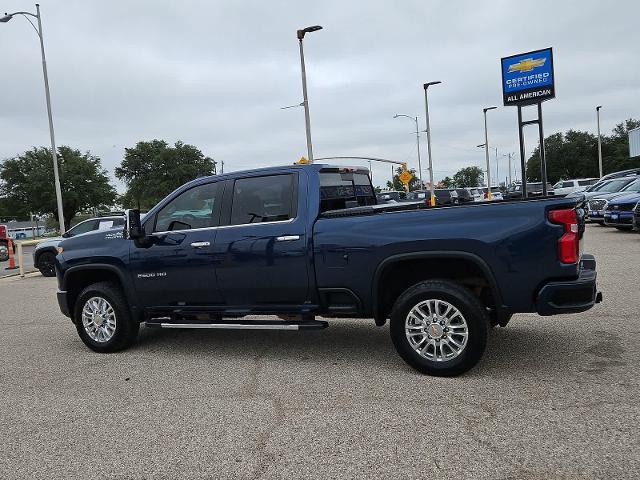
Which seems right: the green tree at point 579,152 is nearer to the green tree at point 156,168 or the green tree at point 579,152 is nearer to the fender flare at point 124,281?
the green tree at point 156,168

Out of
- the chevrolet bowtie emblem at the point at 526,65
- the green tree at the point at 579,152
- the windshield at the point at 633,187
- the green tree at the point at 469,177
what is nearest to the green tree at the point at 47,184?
the chevrolet bowtie emblem at the point at 526,65

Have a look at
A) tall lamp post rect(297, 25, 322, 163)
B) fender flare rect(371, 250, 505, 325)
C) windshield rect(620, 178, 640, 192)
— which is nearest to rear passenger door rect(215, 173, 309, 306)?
fender flare rect(371, 250, 505, 325)

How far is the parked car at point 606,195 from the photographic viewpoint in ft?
59.5

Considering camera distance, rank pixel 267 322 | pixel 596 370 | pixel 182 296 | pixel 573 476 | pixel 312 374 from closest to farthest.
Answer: pixel 573 476 < pixel 596 370 < pixel 312 374 < pixel 267 322 < pixel 182 296

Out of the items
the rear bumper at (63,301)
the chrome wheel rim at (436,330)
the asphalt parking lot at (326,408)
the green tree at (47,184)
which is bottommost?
the asphalt parking lot at (326,408)

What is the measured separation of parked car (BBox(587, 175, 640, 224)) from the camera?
714 inches

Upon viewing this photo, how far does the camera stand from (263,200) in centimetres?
557

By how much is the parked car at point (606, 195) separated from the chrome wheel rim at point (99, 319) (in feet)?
52.2

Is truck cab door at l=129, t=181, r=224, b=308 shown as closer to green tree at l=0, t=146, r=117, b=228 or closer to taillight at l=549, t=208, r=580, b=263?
taillight at l=549, t=208, r=580, b=263

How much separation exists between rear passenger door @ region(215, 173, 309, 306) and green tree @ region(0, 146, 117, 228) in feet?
152

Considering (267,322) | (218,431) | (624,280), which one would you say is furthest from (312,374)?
(624,280)

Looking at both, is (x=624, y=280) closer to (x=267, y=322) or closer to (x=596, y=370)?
(x=596, y=370)

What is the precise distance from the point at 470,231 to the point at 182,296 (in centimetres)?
306

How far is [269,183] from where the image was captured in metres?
5.62
